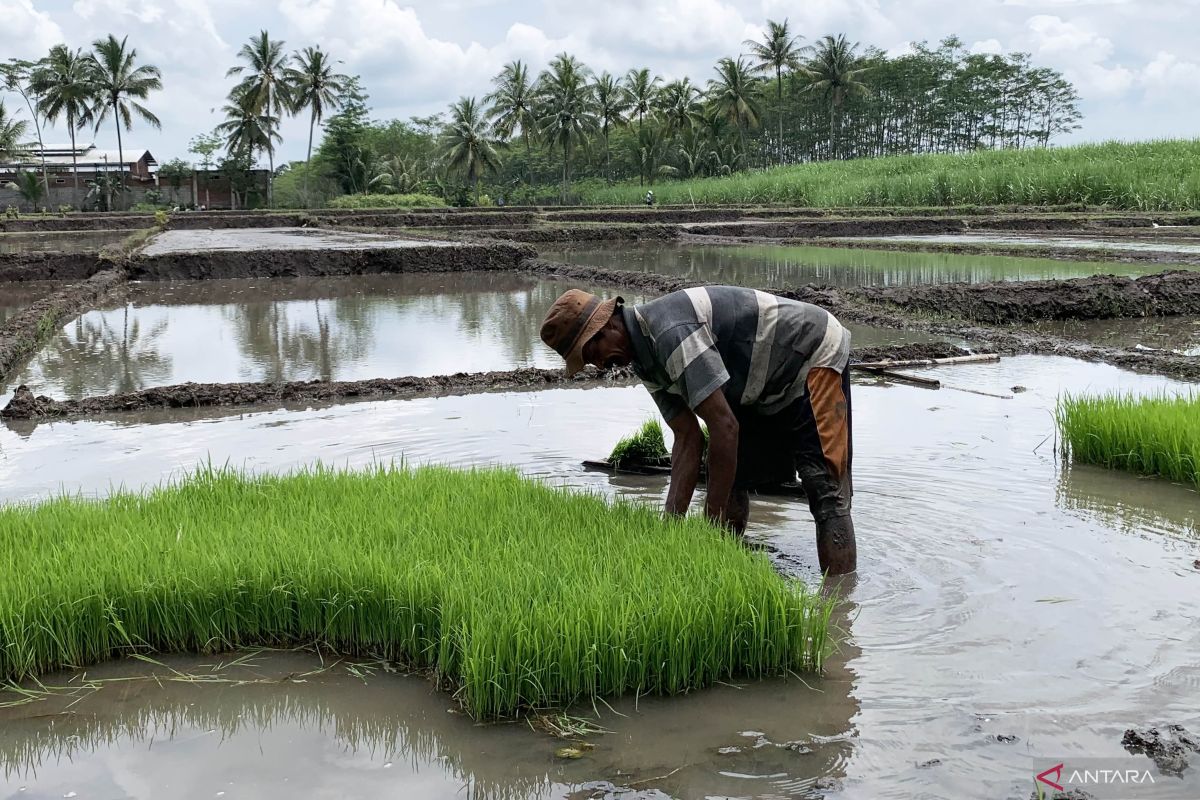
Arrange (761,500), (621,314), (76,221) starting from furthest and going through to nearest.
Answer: (76,221), (761,500), (621,314)

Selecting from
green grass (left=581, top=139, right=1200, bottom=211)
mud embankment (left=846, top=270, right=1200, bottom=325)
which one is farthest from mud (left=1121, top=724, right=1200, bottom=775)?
green grass (left=581, top=139, right=1200, bottom=211)

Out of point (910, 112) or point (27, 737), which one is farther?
point (910, 112)

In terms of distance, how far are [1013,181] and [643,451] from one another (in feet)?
86.4

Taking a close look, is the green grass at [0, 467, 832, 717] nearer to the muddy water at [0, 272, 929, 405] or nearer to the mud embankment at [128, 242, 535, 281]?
the muddy water at [0, 272, 929, 405]

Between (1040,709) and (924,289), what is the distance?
914cm

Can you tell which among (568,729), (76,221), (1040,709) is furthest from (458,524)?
(76,221)

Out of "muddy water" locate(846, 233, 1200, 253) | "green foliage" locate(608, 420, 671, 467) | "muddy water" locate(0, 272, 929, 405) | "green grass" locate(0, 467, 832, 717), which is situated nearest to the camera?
"green grass" locate(0, 467, 832, 717)

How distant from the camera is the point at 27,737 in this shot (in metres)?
2.77

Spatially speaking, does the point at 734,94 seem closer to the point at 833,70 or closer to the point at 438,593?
the point at 833,70

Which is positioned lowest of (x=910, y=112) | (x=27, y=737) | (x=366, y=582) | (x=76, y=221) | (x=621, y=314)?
(x=27, y=737)

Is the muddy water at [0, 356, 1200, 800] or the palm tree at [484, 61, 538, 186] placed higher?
the palm tree at [484, 61, 538, 186]

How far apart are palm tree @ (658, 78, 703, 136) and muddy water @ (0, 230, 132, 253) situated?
1185 inches

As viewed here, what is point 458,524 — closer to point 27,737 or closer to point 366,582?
point 366,582

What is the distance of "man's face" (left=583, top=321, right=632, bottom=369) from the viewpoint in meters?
3.39
